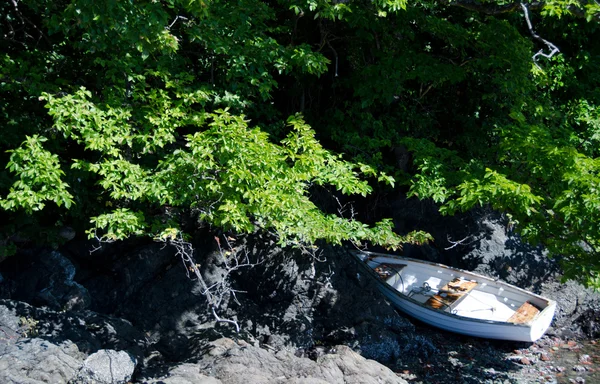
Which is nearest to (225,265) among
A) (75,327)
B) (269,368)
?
(269,368)

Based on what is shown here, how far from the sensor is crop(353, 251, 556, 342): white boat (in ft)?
36.0

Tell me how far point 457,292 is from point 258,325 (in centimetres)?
418

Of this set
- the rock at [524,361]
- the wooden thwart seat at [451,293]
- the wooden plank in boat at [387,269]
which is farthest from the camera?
the wooden plank in boat at [387,269]

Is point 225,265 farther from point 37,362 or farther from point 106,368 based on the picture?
point 37,362

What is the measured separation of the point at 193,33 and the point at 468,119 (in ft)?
19.6

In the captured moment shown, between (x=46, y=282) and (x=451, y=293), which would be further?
(x=451, y=293)

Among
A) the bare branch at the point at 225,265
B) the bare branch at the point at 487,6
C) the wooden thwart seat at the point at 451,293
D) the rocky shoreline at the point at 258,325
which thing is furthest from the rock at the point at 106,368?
the bare branch at the point at 487,6

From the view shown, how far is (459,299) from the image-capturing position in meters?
11.8

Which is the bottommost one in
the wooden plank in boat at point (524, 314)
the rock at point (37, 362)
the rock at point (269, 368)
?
the wooden plank in boat at point (524, 314)

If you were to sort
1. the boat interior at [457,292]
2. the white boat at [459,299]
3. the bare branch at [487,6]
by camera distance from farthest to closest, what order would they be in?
the boat interior at [457,292]
the white boat at [459,299]
the bare branch at [487,6]

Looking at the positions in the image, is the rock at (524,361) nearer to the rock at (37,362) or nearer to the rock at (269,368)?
the rock at (269,368)

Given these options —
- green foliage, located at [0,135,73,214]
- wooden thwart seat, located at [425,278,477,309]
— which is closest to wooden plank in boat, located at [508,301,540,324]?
wooden thwart seat, located at [425,278,477,309]

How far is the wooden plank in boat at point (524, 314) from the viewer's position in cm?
1099

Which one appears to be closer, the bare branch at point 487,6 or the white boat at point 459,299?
the bare branch at point 487,6
